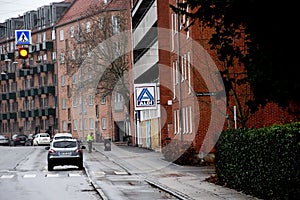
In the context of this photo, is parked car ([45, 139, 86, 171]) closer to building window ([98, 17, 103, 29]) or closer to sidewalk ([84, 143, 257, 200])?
sidewalk ([84, 143, 257, 200])

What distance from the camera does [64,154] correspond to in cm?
3812

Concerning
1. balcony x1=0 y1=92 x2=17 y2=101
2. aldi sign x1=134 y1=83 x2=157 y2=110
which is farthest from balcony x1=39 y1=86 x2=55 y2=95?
aldi sign x1=134 y1=83 x2=157 y2=110

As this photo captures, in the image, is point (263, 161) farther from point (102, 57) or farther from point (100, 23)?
point (100, 23)

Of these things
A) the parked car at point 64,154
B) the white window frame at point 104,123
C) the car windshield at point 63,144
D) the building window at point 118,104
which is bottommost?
the parked car at point 64,154

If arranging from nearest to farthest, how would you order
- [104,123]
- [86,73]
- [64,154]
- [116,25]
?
1. [64,154]
2. [86,73]
3. [116,25]
4. [104,123]

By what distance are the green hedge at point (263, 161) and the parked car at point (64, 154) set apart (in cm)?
1412

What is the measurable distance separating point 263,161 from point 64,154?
1971 cm

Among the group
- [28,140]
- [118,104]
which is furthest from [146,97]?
[28,140]

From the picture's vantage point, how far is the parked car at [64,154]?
125ft

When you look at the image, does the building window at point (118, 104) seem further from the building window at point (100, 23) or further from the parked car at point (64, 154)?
the parked car at point (64, 154)

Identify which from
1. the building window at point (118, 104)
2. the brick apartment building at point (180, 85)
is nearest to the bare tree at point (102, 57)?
the brick apartment building at point (180, 85)

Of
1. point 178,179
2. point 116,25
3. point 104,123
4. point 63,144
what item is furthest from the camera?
point 104,123

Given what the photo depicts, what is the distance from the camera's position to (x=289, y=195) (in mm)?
17578

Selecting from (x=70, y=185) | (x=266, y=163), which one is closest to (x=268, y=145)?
(x=266, y=163)
